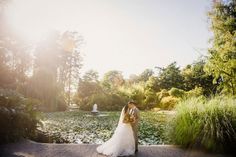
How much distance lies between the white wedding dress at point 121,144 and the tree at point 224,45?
8856 millimetres

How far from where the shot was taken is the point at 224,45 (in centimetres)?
1506

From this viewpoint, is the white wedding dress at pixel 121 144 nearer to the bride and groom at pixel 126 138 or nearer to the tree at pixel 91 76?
the bride and groom at pixel 126 138

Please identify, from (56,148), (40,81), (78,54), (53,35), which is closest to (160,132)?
(56,148)

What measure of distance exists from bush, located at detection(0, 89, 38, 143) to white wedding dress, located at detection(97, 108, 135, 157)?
324 centimetres

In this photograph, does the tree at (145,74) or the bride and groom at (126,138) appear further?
the tree at (145,74)

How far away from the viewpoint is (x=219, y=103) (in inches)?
312

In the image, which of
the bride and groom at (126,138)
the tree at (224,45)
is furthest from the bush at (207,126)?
the tree at (224,45)

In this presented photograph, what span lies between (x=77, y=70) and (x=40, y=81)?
13772 mm

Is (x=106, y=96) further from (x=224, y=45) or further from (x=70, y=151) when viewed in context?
(x=70, y=151)

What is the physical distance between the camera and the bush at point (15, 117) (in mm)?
8461

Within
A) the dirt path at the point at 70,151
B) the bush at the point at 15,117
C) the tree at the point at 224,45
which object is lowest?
the dirt path at the point at 70,151

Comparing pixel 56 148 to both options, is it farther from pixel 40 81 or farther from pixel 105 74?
pixel 105 74

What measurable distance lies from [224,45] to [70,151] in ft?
38.4

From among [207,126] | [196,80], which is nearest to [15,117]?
[207,126]
